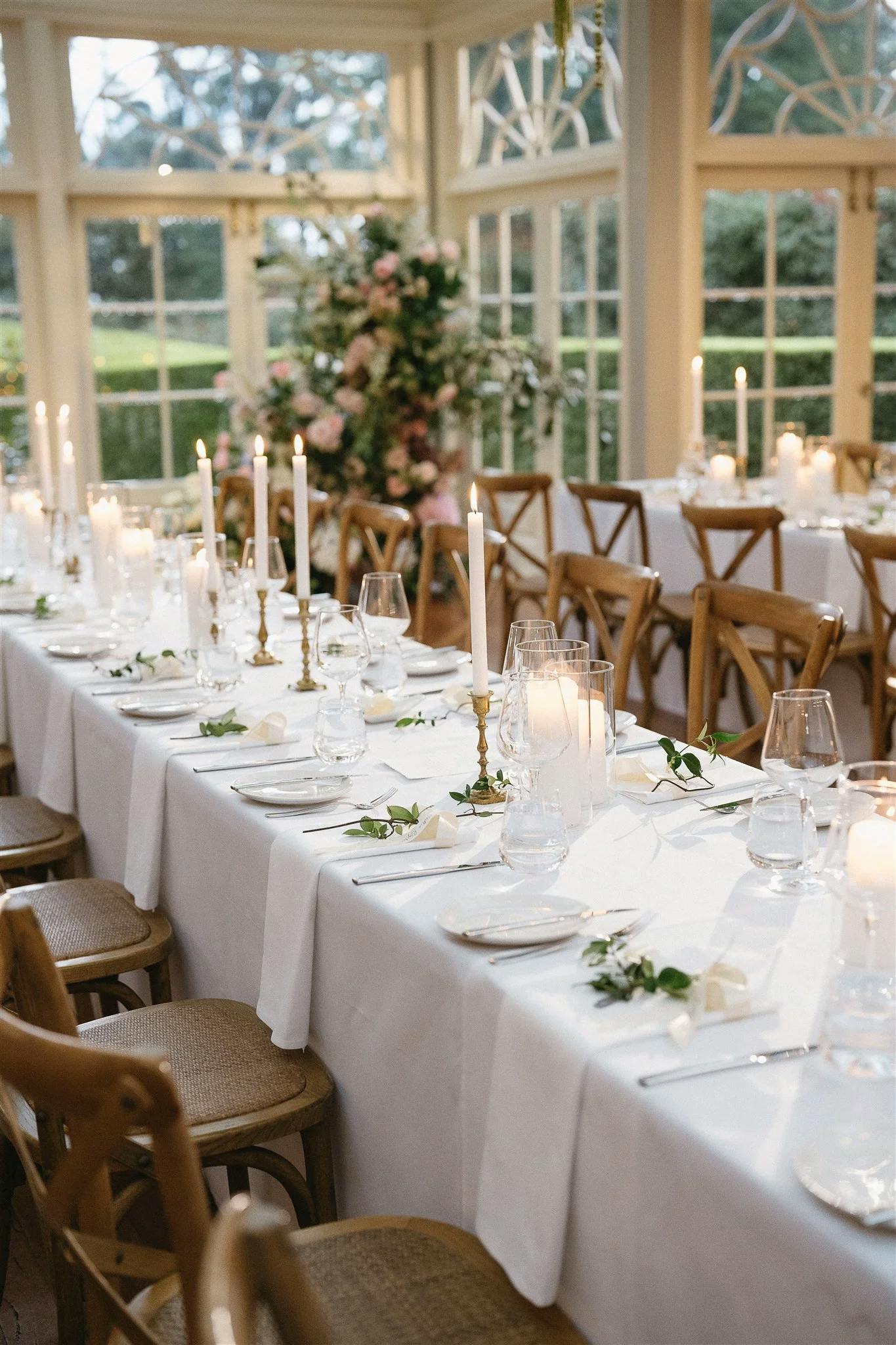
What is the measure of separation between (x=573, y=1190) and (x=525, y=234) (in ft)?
22.6

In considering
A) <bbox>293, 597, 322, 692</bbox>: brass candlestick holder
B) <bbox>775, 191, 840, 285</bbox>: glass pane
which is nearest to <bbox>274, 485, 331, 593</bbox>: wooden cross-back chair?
<bbox>293, 597, 322, 692</bbox>: brass candlestick holder

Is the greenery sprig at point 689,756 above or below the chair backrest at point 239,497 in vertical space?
below

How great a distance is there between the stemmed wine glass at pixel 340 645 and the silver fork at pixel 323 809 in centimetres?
36

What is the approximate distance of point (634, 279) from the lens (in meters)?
6.80

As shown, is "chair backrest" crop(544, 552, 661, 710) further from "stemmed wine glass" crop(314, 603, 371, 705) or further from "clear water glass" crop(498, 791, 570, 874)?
"clear water glass" crop(498, 791, 570, 874)

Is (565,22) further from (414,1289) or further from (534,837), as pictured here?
(414,1289)

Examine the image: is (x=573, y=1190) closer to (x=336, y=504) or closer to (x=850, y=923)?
(x=850, y=923)

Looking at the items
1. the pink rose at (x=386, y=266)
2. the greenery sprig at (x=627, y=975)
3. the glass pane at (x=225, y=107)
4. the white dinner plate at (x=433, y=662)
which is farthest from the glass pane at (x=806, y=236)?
the greenery sprig at (x=627, y=975)

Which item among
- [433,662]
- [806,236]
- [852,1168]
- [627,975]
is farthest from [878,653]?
[806,236]

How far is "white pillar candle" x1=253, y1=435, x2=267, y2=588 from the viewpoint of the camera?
280 cm

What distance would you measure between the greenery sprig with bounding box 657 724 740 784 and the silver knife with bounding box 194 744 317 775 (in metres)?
0.58

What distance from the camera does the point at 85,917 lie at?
2.47 m

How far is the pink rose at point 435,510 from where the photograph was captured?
22.3ft

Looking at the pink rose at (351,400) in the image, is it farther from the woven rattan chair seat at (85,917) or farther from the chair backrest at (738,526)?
the woven rattan chair seat at (85,917)
